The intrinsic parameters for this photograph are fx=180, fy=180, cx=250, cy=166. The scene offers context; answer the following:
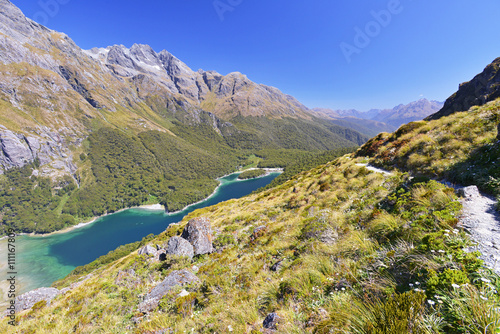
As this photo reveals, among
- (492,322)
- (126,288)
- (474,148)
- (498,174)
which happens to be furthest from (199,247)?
(474,148)

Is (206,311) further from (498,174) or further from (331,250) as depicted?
(498,174)

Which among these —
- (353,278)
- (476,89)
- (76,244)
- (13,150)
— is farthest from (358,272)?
(13,150)

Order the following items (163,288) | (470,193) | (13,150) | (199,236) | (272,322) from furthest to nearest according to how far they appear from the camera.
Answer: (13,150) < (199,236) < (163,288) < (470,193) < (272,322)

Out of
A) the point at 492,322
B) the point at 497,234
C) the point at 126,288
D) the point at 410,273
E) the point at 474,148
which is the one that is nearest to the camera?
the point at 492,322

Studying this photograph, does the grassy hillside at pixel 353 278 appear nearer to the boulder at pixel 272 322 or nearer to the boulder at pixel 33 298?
the boulder at pixel 272 322

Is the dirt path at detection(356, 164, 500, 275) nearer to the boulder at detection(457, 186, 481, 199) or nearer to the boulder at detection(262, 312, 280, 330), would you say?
the boulder at detection(457, 186, 481, 199)

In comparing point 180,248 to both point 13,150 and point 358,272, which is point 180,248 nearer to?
point 358,272
